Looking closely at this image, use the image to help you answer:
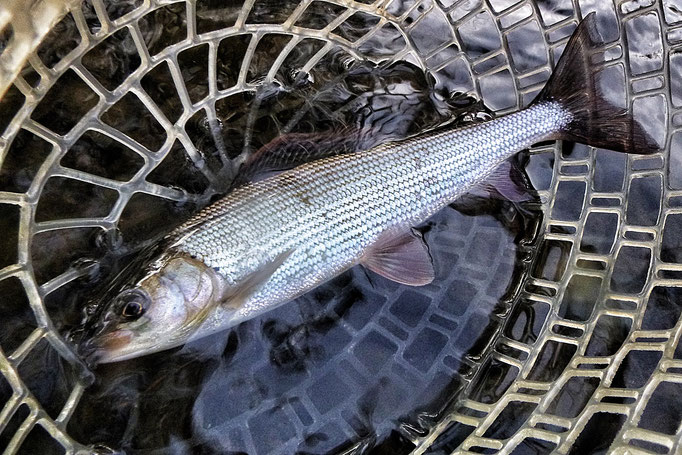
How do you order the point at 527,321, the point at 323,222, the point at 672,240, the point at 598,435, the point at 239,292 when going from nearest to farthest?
1. the point at 239,292
2. the point at 323,222
3. the point at 598,435
4. the point at 527,321
5. the point at 672,240

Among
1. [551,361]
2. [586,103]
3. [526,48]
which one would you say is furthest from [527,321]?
[526,48]

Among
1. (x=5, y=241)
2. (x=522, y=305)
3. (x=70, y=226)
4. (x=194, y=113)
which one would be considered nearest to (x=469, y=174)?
(x=522, y=305)

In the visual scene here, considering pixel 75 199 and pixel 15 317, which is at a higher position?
pixel 75 199

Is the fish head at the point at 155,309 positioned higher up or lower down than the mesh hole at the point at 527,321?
higher up

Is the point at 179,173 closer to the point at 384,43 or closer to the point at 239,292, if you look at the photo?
Answer: the point at 239,292

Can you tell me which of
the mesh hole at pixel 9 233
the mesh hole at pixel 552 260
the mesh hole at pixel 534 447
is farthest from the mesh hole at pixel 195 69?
the mesh hole at pixel 534 447

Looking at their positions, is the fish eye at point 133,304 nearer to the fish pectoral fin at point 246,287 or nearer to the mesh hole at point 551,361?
the fish pectoral fin at point 246,287

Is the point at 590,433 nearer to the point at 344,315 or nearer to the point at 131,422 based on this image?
the point at 344,315
